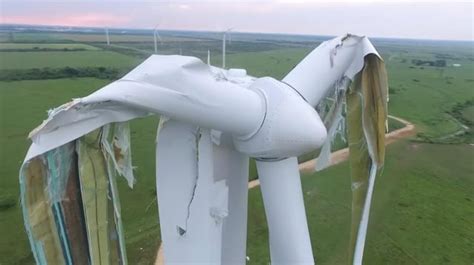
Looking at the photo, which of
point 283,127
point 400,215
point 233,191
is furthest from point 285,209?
point 400,215

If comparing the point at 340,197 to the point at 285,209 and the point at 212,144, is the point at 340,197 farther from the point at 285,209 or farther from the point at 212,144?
the point at 212,144

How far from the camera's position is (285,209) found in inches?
237

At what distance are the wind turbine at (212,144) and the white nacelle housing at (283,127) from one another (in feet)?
0.04

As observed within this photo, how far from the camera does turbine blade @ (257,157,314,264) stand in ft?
19.5

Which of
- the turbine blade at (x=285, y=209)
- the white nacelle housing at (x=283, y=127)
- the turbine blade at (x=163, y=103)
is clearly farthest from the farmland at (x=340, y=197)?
the turbine blade at (x=285, y=209)

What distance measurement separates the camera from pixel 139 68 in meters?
4.98

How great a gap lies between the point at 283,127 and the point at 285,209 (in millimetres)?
1289

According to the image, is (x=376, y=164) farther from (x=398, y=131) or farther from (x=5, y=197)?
(x=398, y=131)

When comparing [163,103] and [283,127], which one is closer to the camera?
[163,103]

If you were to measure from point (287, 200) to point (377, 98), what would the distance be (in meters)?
1.81

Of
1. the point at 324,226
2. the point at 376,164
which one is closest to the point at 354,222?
the point at 376,164

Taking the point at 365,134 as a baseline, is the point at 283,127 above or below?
above

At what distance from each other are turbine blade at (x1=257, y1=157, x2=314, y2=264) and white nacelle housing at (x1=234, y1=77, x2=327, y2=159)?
442 mm

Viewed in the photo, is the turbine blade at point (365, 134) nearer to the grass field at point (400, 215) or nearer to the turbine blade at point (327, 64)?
the turbine blade at point (327, 64)
